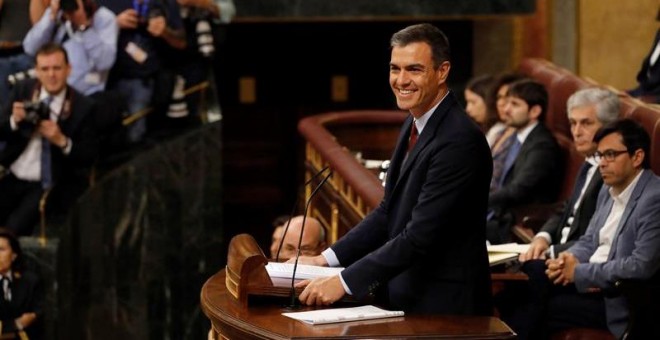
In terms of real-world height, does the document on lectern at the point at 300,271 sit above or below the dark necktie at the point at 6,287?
above

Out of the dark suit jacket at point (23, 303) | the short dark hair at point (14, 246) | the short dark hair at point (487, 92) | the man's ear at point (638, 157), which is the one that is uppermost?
the man's ear at point (638, 157)

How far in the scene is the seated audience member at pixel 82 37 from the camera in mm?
7688

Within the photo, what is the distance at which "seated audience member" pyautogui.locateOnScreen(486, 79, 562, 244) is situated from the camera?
22.0 ft

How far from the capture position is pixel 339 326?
355 centimetres

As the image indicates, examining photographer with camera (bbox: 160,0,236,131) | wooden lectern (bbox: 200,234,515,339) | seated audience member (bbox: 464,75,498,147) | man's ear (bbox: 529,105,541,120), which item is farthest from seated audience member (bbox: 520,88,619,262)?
photographer with camera (bbox: 160,0,236,131)

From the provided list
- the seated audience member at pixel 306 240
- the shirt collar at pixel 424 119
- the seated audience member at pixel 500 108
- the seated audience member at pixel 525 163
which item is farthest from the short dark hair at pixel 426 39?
the seated audience member at pixel 500 108

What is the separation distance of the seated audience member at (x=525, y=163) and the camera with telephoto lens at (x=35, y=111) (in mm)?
2261

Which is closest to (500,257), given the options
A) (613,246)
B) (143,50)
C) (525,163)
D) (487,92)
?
(613,246)

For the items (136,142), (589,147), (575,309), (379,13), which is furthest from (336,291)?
(379,13)

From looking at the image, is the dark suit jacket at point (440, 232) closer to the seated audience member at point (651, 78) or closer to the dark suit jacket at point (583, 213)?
the dark suit jacket at point (583, 213)

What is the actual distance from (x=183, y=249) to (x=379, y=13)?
271 centimetres

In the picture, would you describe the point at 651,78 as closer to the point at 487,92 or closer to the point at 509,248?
the point at 487,92

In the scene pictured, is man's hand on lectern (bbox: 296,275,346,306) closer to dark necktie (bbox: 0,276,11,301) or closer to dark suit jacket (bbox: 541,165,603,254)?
dark suit jacket (bbox: 541,165,603,254)

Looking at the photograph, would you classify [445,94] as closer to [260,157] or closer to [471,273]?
[471,273]
